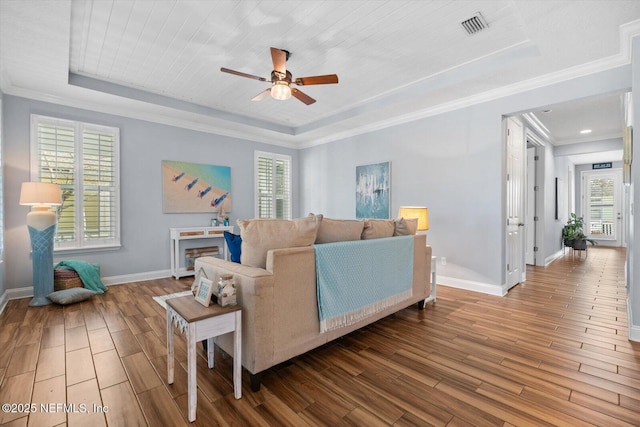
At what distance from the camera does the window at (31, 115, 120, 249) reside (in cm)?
396

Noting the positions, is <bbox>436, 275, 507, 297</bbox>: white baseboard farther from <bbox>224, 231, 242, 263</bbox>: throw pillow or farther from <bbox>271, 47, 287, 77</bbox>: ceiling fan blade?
<bbox>271, 47, 287, 77</bbox>: ceiling fan blade

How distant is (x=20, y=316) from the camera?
3084mm

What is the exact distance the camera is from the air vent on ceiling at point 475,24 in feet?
8.55

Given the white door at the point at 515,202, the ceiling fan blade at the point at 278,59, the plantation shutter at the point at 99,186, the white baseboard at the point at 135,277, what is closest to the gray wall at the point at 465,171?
the white door at the point at 515,202

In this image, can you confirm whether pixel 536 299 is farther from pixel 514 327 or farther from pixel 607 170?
pixel 607 170

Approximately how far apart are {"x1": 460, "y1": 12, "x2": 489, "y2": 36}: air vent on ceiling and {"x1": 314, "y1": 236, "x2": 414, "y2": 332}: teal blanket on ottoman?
6.73ft

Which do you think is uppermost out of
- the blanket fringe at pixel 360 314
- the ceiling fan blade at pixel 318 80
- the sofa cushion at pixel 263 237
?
the ceiling fan blade at pixel 318 80

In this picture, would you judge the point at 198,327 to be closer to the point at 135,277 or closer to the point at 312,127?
the point at 135,277

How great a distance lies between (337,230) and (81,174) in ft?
13.2

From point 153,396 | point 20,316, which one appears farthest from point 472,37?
point 20,316

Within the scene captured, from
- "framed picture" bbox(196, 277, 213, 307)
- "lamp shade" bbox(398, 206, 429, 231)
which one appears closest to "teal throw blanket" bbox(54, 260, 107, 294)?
"framed picture" bbox(196, 277, 213, 307)

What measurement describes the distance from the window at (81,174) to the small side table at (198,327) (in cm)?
337

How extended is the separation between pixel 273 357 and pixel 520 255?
4.37 m

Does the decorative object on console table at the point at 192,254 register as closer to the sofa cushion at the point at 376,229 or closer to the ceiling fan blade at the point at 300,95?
the ceiling fan blade at the point at 300,95
